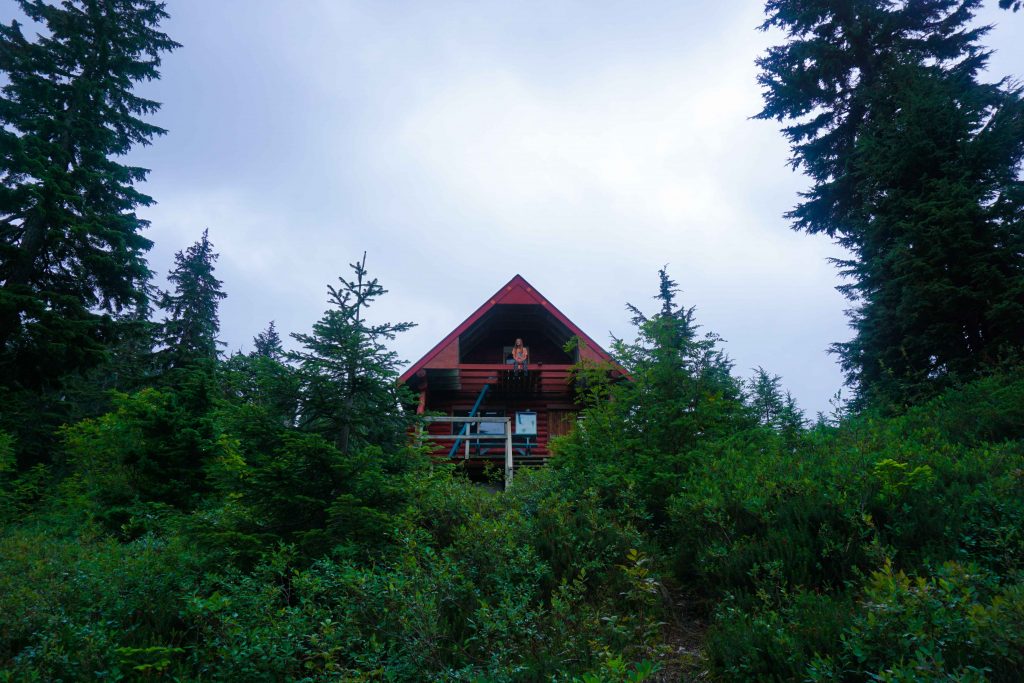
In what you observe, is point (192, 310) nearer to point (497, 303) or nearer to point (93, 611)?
point (497, 303)

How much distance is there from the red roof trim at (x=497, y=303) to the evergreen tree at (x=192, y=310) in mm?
6903

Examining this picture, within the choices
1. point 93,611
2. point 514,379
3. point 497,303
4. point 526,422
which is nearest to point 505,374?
point 514,379

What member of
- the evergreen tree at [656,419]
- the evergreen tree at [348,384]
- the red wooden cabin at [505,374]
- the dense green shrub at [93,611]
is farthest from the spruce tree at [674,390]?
the red wooden cabin at [505,374]

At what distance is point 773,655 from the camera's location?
389 centimetres

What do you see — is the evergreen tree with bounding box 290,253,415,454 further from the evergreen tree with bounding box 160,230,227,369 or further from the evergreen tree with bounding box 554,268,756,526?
the evergreen tree with bounding box 160,230,227,369

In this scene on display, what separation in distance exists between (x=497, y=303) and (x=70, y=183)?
535 inches

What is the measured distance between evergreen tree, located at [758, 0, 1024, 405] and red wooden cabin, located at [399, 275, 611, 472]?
27.9 ft

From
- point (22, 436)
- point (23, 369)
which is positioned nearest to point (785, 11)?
point (23, 369)

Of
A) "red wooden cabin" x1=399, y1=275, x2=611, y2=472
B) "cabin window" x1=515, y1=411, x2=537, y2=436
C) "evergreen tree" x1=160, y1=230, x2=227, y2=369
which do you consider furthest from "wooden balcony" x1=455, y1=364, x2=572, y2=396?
"evergreen tree" x1=160, y1=230, x2=227, y2=369

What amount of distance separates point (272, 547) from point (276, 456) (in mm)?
1188

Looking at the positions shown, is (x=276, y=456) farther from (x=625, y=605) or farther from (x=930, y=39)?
(x=930, y=39)

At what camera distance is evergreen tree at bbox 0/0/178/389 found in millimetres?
14062

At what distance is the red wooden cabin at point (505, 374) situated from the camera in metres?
18.9

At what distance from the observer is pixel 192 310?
69.9 feet
